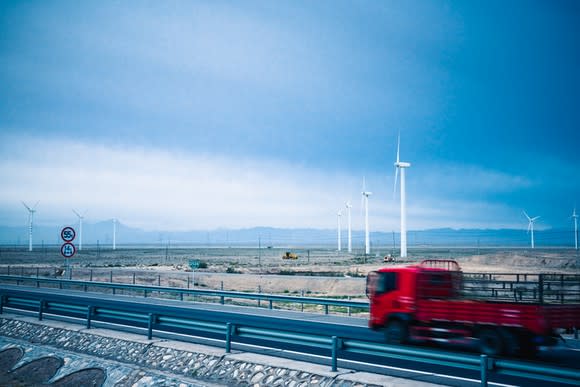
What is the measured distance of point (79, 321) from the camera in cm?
2045

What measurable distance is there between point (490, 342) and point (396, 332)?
2.95 m

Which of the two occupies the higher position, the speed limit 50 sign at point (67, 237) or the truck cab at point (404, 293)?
the speed limit 50 sign at point (67, 237)

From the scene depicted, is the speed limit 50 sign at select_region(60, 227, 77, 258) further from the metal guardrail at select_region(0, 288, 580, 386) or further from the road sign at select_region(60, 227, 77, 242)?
the metal guardrail at select_region(0, 288, 580, 386)

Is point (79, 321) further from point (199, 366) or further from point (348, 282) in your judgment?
point (348, 282)

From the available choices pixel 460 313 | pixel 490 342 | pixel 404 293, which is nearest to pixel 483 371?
pixel 490 342

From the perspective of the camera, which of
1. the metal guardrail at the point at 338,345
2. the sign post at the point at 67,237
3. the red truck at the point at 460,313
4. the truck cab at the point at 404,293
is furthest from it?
the sign post at the point at 67,237

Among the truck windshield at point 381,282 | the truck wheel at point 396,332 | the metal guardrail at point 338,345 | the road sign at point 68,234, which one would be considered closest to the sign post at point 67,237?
the road sign at point 68,234

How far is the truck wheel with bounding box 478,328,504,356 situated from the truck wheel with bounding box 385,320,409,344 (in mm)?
2403

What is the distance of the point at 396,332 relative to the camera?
1698 cm

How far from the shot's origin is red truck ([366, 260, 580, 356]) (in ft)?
47.2

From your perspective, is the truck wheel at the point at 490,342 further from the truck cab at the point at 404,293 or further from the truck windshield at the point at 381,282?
the truck windshield at the point at 381,282

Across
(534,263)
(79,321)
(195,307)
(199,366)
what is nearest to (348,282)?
(195,307)

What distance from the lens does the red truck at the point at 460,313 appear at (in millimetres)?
14375

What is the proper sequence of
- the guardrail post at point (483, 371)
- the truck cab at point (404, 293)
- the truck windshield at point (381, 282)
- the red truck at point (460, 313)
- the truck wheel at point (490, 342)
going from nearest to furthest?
1. the guardrail post at point (483, 371)
2. the red truck at point (460, 313)
3. the truck wheel at point (490, 342)
4. the truck cab at point (404, 293)
5. the truck windshield at point (381, 282)
